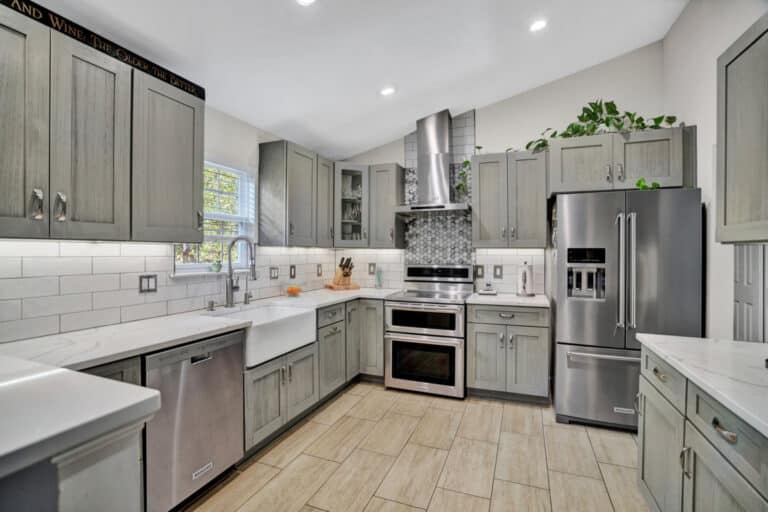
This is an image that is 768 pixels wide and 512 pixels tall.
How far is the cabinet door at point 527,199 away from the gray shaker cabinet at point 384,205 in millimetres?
1204

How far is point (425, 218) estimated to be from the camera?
13.6 feet

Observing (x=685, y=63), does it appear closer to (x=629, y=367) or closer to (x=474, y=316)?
(x=629, y=367)

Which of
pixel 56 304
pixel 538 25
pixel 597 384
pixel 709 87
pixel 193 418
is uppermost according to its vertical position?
pixel 538 25

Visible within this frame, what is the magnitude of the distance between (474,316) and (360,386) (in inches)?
53.5

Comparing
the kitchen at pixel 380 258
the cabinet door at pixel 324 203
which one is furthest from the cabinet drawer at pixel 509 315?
the cabinet door at pixel 324 203

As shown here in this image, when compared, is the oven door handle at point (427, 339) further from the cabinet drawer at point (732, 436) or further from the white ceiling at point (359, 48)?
the white ceiling at point (359, 48)

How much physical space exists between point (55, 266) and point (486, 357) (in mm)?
3118

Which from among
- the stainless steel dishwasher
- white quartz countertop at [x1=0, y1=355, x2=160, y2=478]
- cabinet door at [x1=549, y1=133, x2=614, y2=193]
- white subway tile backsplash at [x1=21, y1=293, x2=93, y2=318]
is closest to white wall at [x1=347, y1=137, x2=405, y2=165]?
cabinet door at [x1=549, y1=133, x2=614, y2=193]

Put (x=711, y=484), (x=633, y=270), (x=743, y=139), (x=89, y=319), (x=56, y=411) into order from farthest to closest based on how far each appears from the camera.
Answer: (x=633, y=270) < (x=89, y=319) < (x=743, y=139) < (x=711, y=484) < (x=56, y=411)

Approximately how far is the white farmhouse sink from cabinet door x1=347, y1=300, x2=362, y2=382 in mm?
646

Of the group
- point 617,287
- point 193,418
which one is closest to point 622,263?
point 617,287

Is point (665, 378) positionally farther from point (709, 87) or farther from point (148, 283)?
point (148, 283)

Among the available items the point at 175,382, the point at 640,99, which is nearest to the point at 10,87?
the point at 175,382

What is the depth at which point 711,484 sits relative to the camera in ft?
4.09
